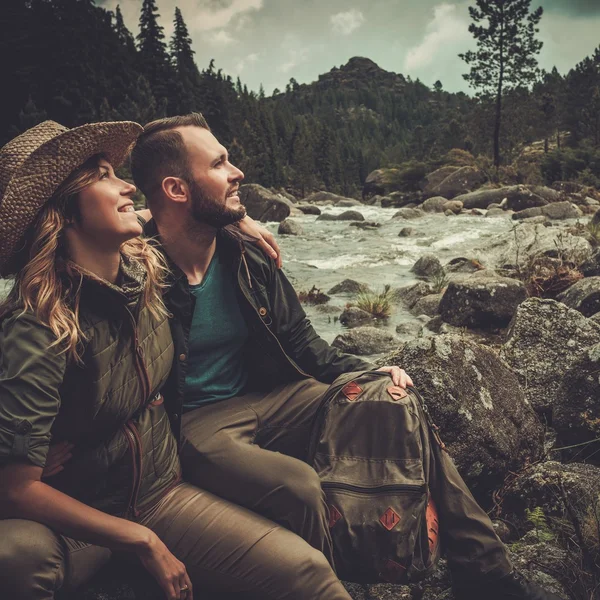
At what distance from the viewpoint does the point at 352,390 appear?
8.15ft

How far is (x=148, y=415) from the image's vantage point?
2.08m

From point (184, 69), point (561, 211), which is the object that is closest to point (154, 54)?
point (184, 69)

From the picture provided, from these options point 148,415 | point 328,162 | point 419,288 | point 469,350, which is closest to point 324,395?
point 148,415

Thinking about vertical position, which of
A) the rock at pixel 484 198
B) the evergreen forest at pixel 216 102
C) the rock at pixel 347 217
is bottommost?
the rock at pixel 347 217

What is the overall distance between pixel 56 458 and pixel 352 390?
1209 millimetres

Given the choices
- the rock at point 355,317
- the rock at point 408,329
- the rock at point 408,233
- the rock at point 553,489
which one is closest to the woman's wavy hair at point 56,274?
the rock at point 553,489

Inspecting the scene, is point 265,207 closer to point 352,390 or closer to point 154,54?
point 352,390

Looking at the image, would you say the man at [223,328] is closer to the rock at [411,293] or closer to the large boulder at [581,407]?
the large boulder at [581,407]

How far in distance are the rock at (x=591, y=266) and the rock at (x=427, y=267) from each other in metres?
3.20

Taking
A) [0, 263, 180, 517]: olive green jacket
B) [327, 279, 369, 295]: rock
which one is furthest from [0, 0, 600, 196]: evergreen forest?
[0, 263, 180, 517]: olive green jacket

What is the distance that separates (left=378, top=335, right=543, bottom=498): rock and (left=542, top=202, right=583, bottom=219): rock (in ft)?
51.0

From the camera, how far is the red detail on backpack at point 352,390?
246cm

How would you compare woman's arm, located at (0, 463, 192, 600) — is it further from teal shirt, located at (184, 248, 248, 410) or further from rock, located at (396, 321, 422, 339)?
rock, located at (396, 321, 422, 339)

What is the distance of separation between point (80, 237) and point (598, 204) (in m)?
21.5
